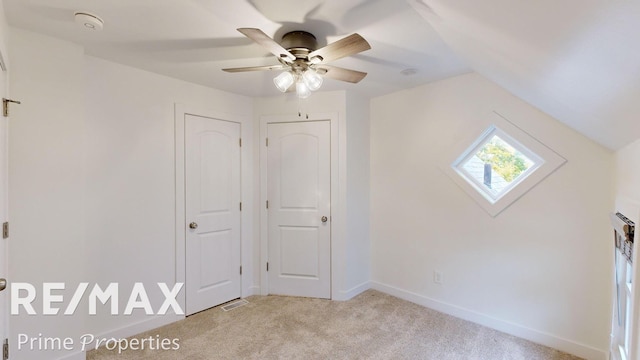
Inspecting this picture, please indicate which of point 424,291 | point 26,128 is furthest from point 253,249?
point 26,128

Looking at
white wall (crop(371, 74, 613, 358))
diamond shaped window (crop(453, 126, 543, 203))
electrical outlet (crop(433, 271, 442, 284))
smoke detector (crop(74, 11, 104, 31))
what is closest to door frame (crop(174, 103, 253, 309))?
smoke detector (crop(74, 11, 104, 31))

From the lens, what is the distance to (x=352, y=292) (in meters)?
3.30

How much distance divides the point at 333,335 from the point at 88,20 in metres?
2.88

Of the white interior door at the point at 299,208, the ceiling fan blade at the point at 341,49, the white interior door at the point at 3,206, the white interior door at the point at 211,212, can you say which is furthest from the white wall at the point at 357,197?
the white interior door at the point at 3,206

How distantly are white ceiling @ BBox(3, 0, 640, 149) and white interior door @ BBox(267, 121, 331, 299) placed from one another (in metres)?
0.88

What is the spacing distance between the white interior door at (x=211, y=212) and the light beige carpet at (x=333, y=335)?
27 cm

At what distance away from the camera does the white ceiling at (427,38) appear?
0.90m

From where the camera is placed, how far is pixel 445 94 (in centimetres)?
287

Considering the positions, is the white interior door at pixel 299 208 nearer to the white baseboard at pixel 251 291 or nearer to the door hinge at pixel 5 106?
the white baseboard at pixel 251 291

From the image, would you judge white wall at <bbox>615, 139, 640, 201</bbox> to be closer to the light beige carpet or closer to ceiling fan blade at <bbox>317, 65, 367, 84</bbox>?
the light beige carpet

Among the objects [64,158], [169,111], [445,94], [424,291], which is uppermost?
[445,94]

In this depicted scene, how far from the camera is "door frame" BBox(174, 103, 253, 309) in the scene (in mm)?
2822

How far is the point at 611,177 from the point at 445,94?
144 centimetres

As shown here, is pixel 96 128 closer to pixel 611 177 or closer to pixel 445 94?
pixel 445 94
